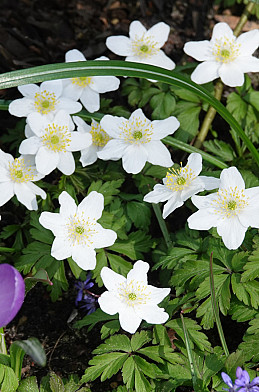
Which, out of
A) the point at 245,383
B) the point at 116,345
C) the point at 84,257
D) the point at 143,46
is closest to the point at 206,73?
the point at 143,46

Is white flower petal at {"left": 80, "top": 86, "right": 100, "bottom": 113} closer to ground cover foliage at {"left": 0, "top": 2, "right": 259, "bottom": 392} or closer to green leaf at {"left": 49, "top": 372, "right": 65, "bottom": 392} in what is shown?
ground cover foliage at {"left": 0, "top": 2, "right": 259, "bottom": 392}

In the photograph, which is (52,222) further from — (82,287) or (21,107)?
(21,107)

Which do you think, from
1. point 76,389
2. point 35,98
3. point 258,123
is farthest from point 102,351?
point 258,123

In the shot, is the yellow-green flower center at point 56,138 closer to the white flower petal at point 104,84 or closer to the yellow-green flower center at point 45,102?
the yellow-green flower center at point 45,102

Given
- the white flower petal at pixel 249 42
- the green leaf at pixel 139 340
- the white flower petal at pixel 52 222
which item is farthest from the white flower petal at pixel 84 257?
the white flower petal at pixel 249 42

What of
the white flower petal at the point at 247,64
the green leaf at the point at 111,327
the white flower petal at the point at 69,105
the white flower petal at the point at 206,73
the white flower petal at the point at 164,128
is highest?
the white flower petal at the point at 247,64
